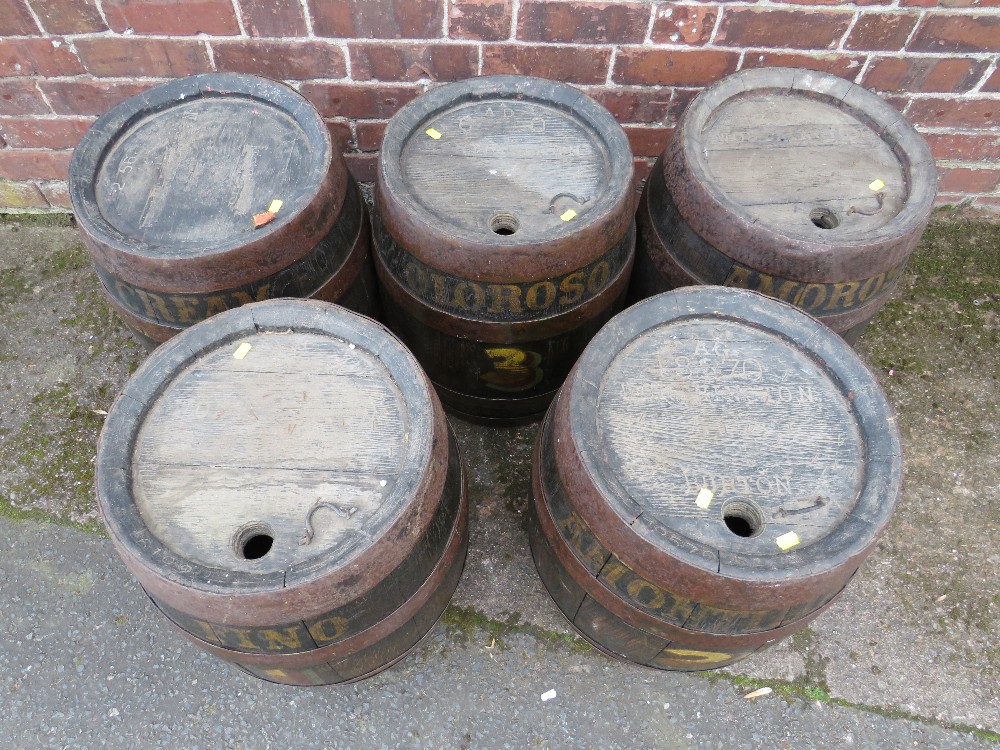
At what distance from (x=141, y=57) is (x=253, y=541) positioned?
1959mm

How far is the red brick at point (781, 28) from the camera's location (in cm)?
251

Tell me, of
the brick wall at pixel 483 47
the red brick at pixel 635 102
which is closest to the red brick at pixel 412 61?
the brick wall at pixel 483 47

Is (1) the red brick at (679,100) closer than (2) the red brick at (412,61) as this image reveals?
No

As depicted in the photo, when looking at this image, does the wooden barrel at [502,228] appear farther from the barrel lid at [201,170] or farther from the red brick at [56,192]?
the red brick at [56,192]

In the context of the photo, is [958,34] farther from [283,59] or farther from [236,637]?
[236,637]

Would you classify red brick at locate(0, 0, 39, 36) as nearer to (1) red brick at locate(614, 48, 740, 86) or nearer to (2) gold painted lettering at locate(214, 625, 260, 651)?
(1) red brick at locate(614, 48, 740, 86)

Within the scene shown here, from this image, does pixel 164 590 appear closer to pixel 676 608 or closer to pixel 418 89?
pixel 676 608

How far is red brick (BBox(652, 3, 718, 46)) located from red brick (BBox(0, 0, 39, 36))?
2196 mm

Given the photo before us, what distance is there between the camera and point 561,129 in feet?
7.49

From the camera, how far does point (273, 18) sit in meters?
2.51

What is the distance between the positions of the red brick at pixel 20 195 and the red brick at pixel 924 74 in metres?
3.53

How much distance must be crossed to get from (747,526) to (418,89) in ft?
6.46

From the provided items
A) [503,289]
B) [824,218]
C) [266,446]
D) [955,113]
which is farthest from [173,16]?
[955,113]

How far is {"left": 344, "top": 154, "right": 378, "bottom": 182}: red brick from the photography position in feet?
9.87
